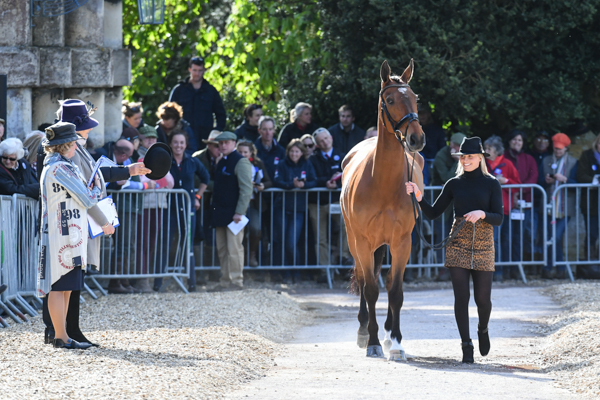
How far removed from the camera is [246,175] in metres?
13.1

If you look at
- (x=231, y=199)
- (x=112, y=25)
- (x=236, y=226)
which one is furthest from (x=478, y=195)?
(x=112, y=25)

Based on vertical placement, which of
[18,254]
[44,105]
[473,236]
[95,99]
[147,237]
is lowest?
[18,254]

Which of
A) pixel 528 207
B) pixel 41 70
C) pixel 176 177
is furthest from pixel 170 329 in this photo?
pixel 528 207

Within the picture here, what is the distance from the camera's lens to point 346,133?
14.8m

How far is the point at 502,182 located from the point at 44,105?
22.0ft

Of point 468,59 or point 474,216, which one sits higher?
point 468,59

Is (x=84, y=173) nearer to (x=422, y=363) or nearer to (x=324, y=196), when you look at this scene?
(x=422, y=363)

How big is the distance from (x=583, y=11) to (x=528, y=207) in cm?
324

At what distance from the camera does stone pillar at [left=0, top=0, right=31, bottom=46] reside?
12289 mm

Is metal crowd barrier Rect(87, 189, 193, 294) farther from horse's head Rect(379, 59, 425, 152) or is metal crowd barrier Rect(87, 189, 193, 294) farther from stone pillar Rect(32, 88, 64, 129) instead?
horse's head Rect(379, 59, 425, 152)

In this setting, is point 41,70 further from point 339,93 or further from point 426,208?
point 426,208

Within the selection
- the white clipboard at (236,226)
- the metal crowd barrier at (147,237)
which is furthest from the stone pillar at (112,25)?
the white clipboard at (236,226)

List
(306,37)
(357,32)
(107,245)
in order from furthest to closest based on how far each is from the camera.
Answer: (306,37) → (357,32) → (107,245)

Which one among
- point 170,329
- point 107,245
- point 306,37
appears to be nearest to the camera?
point 170,329
